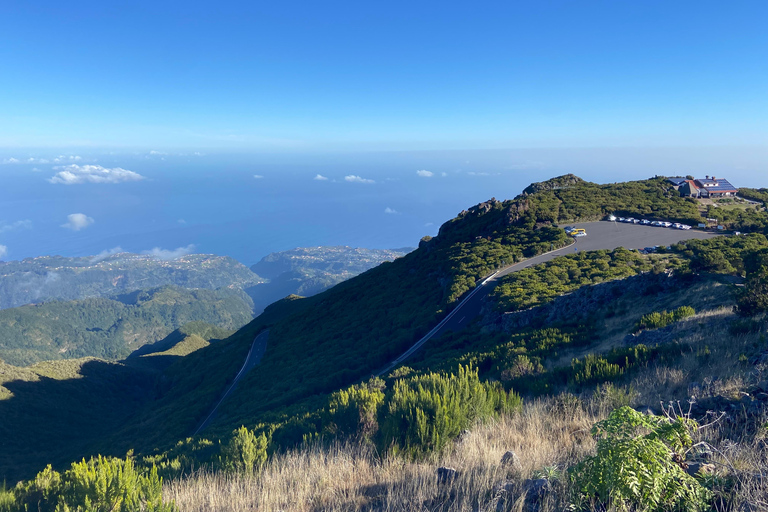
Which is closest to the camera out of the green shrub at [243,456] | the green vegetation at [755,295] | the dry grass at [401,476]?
the dry grass at [401,476]

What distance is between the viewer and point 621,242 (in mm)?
26812

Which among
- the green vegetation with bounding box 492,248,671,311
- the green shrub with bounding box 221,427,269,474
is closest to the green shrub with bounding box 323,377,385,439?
the green shrub with bounding box 221,427,269,474

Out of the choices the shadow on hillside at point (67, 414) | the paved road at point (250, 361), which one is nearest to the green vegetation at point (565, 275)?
the paved road at point (250, 361)

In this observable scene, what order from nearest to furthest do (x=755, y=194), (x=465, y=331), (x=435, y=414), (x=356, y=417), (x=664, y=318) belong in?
(x=435, y=414) < (x=356, y=417) < (x=664, y=318) < (x=465, y=331) < (x=755, y=194)

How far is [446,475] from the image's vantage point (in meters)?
3.49

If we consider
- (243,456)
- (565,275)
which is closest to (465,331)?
(565,275)

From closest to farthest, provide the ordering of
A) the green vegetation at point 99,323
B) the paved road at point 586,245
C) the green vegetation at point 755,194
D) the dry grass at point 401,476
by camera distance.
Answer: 1. the dry grass at point 401,476
2. the paved road at point 586,245
3. the green vegetation at point 755,194
4. the green vegetation at point 99,323

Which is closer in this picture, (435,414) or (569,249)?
(435,414)

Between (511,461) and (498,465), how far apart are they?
0.15 metres

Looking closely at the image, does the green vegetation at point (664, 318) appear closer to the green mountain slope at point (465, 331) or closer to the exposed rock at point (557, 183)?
the green mountain slope at point (465, 331)

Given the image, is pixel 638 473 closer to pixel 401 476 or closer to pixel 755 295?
pixel 401 476

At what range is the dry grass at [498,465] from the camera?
2893 millimetres

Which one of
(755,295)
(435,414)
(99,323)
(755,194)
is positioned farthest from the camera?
(99,323)

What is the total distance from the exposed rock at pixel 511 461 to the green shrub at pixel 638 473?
36.3 inches
